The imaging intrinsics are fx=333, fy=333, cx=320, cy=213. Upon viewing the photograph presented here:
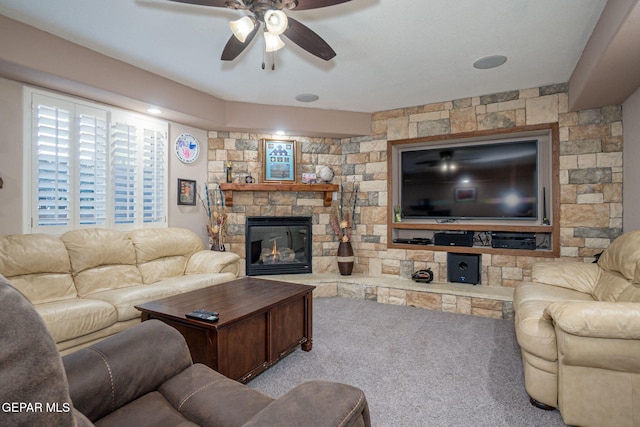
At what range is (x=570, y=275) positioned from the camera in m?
2.95

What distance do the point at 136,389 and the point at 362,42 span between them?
9.32 ft

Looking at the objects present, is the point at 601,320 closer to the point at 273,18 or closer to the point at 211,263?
the point at 273,18

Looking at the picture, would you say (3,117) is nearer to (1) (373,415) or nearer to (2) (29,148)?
(2) (29,148)

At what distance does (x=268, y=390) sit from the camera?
2.20m

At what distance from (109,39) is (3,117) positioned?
112 centimetres

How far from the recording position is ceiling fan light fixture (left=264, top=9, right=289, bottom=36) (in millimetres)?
1874

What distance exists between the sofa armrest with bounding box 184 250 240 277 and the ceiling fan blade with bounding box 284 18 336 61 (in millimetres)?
2394

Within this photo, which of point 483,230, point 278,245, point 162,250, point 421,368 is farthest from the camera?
point 278,245

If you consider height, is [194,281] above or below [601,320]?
below

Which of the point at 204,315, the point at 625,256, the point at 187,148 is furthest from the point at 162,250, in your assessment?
the point at 625,256

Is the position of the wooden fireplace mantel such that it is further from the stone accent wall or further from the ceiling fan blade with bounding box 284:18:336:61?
the ceiling fan blade with bounding box 284:18:336:61

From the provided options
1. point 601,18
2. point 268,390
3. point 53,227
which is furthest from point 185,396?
point 601,18

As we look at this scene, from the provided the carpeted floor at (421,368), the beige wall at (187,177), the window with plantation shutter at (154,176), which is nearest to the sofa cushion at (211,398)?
the carpeted floor at (421,368)

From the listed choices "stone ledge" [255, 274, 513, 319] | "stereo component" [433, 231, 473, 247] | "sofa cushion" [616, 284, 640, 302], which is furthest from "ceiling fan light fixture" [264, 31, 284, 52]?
"stereo component" [433, 231, 473, 247]
